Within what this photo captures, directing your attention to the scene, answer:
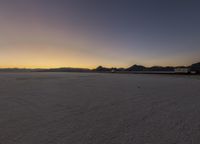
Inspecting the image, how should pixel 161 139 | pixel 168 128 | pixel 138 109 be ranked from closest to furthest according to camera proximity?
pixel 161 139 < pixel 168 128 < pixel 138 109

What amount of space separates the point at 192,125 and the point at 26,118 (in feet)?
18.0

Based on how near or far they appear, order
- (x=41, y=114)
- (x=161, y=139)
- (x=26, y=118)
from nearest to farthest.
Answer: (x=161, y=139) < (x=26, y=118) < (x=41, y=114)

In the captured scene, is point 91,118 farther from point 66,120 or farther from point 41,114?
point 41,114

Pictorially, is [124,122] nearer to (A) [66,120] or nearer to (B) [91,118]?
(B) [91,118]

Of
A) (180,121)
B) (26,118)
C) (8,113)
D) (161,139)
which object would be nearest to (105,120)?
(161,139)

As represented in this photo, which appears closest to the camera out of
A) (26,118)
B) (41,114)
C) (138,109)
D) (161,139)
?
(161,139)

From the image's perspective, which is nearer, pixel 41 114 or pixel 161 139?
pixel 161 139

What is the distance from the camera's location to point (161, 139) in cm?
332

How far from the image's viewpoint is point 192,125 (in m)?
4.05

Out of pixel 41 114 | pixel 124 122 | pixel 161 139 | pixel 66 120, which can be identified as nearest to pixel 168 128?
pixel 161 139

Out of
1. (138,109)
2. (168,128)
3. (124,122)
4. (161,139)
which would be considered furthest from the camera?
(138,109)

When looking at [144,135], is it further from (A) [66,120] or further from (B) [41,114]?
(B) [41,114]

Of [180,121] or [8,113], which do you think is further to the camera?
[8,113]

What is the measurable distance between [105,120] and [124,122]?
0.65 meters
